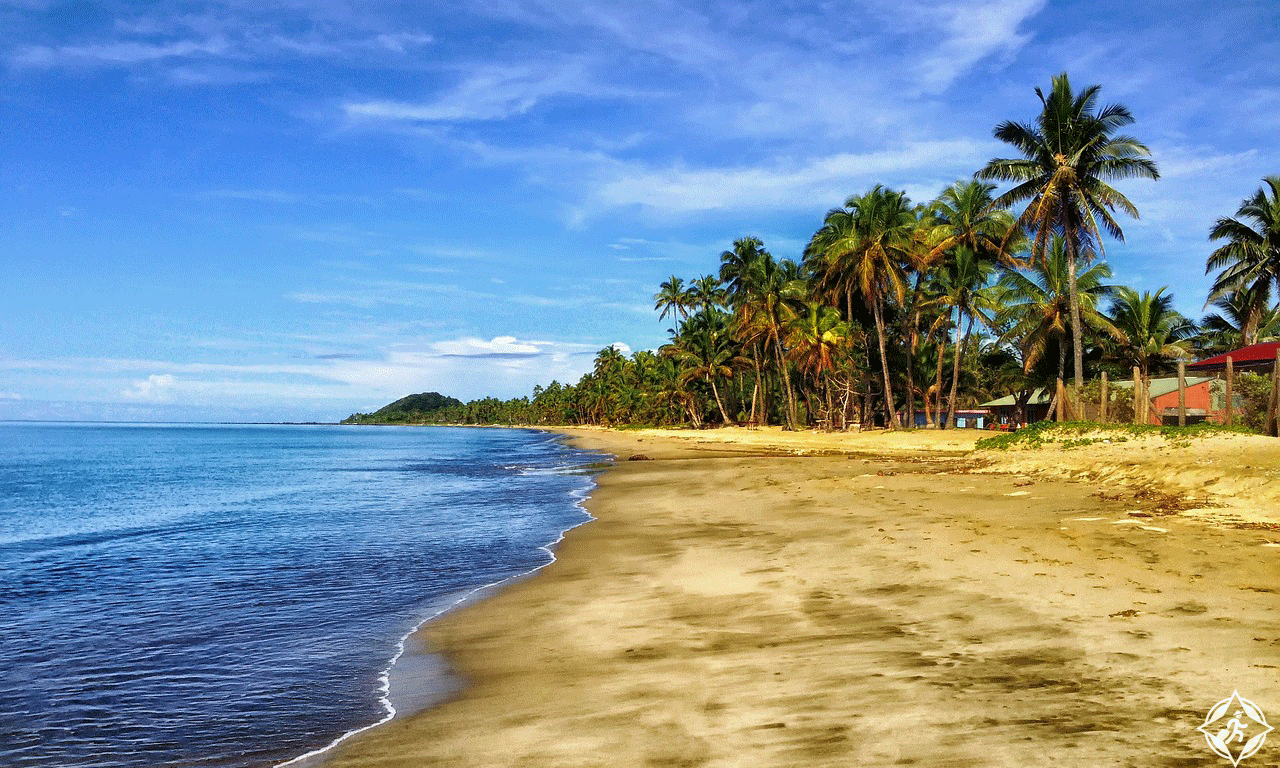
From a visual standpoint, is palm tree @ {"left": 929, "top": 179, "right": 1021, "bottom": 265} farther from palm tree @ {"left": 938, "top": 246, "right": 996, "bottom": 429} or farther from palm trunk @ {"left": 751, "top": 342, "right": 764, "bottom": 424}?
palm trunk @ {"left": 751, "top": 342, "right": 764, "bottom": 424}

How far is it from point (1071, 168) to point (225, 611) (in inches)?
1313

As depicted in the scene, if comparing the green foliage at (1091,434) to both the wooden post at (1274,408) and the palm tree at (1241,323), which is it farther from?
the palm tree at (1241,323)

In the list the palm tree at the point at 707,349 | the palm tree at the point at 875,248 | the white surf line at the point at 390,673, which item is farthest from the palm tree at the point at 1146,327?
the white surf line at the point at 390,673

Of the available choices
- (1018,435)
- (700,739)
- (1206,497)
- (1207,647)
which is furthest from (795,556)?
(1018,435)

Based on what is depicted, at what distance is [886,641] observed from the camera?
672cm

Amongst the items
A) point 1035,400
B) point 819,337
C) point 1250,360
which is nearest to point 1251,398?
point 1250,360

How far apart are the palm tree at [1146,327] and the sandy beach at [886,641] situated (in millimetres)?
37091

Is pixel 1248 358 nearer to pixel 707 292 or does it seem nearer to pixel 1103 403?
pixel 1103 403

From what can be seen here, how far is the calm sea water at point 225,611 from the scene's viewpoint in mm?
6133

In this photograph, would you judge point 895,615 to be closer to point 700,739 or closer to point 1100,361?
point 700,739

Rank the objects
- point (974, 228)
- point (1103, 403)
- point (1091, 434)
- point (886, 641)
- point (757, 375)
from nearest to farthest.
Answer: point (886, 641) < point (1091, 434) < point (1103, 403) < point (974, 228) < point (757, 375)

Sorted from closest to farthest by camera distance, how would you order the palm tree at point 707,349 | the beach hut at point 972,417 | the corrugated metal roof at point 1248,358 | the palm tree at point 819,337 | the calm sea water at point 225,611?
the calm sea water at point 225,611 → the corrugated metal roof at point 1248,358 → the palm tree at point 819,337 → the beach hut at point 972,417 → the palm tree at point 707,349

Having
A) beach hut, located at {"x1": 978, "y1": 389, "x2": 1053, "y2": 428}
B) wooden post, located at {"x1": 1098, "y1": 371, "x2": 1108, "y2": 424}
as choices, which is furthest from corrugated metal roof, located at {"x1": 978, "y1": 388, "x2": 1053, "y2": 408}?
wooden post, located at {"x1": 1098, "y1": 371, "x2": 1108, "y2": 424}

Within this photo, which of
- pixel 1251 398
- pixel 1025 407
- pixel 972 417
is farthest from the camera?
pixel 972 417
